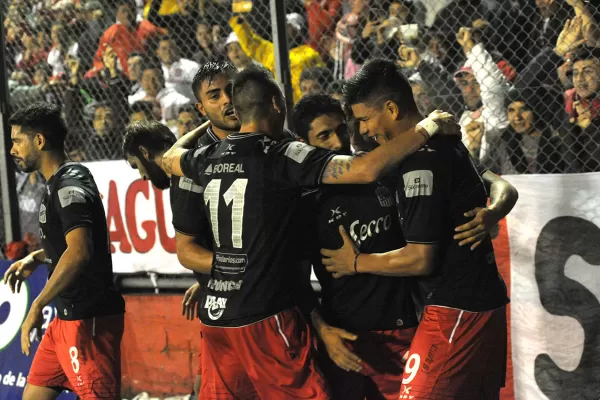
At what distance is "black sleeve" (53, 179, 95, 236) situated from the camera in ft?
15.5

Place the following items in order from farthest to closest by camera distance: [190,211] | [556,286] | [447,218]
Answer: [556,286] → [190,211] → [447,218]

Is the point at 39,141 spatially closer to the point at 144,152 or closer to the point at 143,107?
the point at 144,152

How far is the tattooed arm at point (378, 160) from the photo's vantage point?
344cm

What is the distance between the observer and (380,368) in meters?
4.04

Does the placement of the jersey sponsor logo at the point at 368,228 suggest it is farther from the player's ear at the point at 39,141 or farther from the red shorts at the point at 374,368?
the player's ear at the point at 39,141

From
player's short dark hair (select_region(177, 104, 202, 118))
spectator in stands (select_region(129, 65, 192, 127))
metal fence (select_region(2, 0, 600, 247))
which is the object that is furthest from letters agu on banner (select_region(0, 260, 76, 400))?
spectator in stands (select_region(129, 65, 192, 127))

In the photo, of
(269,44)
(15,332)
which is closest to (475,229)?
(269,44)

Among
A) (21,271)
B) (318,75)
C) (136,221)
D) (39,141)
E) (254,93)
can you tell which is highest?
(254,93)

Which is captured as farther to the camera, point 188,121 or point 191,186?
point 188,121

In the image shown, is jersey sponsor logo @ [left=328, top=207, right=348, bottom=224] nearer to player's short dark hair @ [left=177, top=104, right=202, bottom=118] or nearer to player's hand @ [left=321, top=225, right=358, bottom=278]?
player's hand @ [left=321, top=225, right=358, bottom=278]

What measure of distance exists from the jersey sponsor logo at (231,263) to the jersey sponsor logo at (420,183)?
0.85 m

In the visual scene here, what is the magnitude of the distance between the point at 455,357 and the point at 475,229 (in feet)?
1.82

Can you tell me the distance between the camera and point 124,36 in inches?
358

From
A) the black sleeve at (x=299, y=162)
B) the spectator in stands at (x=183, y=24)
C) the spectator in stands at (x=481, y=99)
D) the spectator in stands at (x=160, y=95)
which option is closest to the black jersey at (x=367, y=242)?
the black sleeve at (x=299, y=162)
